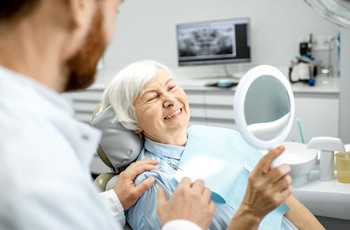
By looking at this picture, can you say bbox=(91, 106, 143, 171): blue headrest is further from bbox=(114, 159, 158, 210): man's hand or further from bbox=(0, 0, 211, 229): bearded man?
bbox=(0, 0, 211, 229): bearded man

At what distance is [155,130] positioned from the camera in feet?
5.14

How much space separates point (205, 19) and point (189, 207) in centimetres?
313

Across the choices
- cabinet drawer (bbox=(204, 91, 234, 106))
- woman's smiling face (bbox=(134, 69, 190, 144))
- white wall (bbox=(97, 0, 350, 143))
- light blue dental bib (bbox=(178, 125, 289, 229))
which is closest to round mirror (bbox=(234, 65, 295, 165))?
light blue dental bib (bbox=(178, 125, 289, 229))

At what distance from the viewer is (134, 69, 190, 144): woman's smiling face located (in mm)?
1563

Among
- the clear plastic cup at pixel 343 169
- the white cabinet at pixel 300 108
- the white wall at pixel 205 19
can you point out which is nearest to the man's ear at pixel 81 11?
the clear plastic cup at pixel 343 169

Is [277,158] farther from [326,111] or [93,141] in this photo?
[326,111]

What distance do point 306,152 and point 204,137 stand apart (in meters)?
0.41

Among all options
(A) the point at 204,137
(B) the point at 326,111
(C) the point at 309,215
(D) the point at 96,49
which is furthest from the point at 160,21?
(D) the point at 96,49

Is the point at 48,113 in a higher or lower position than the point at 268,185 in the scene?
higher

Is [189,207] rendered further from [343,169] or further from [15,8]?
[343,169]

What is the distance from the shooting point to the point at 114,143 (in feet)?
5.11

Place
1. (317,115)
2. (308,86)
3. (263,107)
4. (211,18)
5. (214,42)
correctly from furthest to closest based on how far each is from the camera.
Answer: (211,18), (214,42), (308,86), (317,115), (263,107)

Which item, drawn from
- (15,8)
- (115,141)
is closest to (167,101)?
(115,141)

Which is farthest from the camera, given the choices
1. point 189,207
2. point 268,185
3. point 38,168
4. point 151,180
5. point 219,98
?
point 219,98
